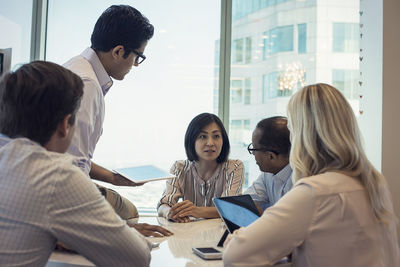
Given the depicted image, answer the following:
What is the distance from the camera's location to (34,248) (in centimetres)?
101

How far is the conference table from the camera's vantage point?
53.8 inches

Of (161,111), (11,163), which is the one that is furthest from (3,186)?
(161,111)

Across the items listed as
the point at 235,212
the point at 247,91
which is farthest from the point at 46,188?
the point at 247,91

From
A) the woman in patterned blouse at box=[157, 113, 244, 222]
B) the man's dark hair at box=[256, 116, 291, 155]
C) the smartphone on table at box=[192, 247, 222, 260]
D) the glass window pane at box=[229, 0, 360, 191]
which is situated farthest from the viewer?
the glass window pane at box=[229, 0, 360, 191]

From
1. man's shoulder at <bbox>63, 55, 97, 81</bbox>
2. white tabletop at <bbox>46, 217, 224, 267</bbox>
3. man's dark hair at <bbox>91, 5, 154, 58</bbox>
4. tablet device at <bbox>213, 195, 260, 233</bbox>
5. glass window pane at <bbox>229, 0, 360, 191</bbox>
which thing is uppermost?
glass window pane at <bbox>229, 0, 360, 191</bbox>

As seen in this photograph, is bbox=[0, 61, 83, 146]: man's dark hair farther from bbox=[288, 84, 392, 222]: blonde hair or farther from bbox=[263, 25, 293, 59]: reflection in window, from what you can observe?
bbox=[263, 25, 293, 59]: reflection in window

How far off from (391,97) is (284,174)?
5.94 feet

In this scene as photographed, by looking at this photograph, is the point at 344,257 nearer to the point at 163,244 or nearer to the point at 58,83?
the point at 163,244

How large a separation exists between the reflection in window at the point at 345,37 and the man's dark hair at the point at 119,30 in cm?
275

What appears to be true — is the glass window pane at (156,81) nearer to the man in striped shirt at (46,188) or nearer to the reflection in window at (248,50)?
the reflection in window at (248,50)

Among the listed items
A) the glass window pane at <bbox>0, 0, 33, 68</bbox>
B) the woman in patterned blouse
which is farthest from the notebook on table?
the glass window pane at <bbox>0, 0, 33, 68</bbox>

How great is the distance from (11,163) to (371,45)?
352 centimetres

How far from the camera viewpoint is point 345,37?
4.29 meters

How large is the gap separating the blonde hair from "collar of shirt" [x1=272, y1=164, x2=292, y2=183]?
94 cm
